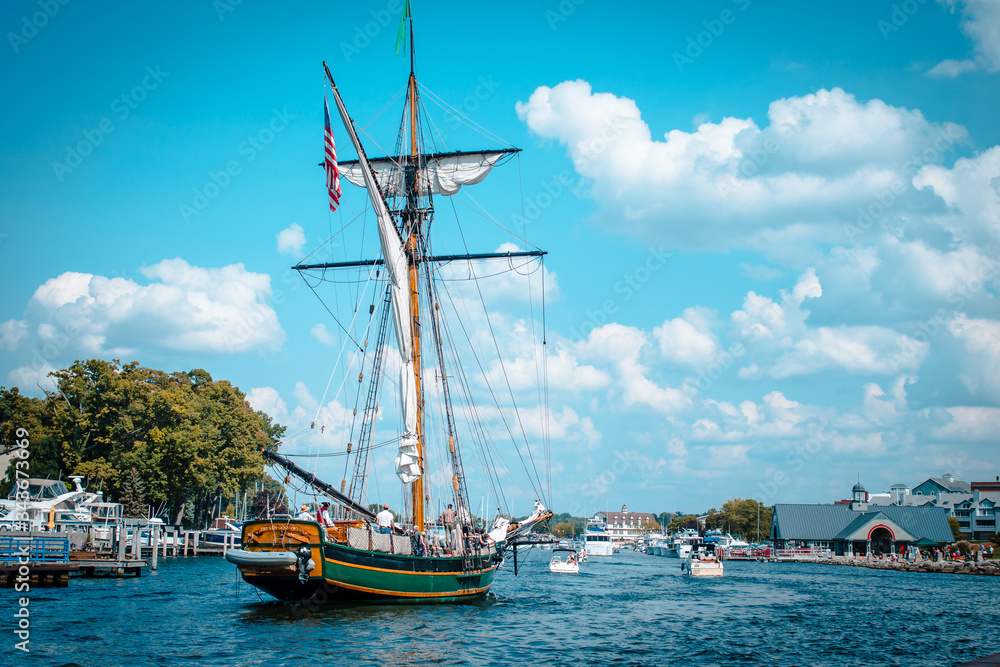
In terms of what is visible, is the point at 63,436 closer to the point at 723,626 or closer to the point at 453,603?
the point at 453,603

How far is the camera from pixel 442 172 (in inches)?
1570

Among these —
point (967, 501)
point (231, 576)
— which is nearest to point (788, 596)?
point (231, 576)

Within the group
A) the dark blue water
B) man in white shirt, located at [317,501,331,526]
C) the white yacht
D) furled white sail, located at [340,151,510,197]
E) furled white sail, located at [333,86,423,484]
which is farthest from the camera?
the white yacht

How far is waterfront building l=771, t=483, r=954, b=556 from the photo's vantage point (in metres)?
97.9

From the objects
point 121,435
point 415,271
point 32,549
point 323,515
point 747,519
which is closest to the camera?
point 323,515

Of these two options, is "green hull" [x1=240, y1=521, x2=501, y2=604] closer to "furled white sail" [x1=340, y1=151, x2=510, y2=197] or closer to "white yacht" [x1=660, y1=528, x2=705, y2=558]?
"furled white sail" [x1=340, y1=151, x2=510, y2=197]

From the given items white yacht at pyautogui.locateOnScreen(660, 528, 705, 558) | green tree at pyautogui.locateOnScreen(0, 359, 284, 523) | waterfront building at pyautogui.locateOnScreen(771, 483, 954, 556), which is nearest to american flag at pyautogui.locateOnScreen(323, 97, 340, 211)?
green tree at pyautogui.locateOnScreen(0, 359, 284, 523)

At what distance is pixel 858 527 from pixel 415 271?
83.9 m

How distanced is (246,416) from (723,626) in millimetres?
57162

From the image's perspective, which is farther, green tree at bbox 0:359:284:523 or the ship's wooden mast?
green tree at bbox 0:359:284:523

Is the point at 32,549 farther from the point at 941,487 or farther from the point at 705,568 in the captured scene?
the point at 941,487

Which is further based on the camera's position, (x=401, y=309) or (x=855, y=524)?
(x=855, y=524)

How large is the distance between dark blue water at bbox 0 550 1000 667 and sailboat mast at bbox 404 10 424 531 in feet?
16.4

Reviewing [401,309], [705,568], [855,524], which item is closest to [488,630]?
[401,309]
